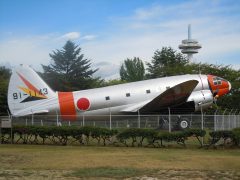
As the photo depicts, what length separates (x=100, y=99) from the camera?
29.7 meters

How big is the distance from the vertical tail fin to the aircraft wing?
20.5 feet

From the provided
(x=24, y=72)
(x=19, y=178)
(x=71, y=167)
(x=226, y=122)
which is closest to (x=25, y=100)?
(x=24, y=72)

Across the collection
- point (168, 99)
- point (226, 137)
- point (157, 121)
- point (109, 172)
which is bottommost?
point (109, 172)

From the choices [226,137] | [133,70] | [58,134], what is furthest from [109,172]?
[133,70]

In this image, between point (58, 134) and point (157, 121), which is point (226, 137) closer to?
point (157, 121)

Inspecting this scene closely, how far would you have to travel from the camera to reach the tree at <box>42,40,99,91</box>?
7188cm

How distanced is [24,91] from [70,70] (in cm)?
4594

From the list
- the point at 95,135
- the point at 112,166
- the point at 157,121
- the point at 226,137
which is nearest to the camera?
the point at 112,166

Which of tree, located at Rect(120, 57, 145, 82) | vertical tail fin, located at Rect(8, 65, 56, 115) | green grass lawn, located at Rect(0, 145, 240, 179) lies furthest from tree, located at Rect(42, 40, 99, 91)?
green grass lawn, located at Rect(0, 145, 240, 179)

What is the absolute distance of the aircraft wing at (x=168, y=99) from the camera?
27903 mm

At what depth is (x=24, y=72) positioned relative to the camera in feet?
96.5

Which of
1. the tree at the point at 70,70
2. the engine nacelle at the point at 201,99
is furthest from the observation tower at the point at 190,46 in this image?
the engine nacelle at the point at 201,99

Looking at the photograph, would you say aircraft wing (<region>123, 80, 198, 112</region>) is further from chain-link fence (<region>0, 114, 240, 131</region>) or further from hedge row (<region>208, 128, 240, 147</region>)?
hedge row (<region>208, 128, 240, 147</region>)

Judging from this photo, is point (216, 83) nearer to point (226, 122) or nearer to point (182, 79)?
point (182, 79)
